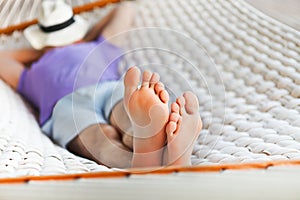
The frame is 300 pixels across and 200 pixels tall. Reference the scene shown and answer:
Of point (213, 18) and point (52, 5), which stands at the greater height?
point (213, 18)

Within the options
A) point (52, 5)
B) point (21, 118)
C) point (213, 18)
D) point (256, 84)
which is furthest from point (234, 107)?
point (52, 5)

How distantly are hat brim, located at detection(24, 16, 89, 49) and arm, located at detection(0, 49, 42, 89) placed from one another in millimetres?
27

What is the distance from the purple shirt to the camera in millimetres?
1133

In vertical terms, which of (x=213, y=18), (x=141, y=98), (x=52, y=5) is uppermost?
(x=213, y=18)

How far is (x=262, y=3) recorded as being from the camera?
1.12 meters

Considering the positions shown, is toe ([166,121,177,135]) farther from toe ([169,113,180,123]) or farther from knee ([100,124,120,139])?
knee ([100,124,120,139])

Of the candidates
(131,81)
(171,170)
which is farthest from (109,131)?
(171,170)

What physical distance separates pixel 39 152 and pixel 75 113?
0.18 meters

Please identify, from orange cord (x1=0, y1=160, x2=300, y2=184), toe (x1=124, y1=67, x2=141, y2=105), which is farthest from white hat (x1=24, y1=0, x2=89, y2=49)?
orange cord (x1=0, y1=160, x2=300, y2=184)

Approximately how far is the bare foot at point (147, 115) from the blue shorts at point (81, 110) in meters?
0.21

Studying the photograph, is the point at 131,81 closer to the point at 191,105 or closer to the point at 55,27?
the point at 191,105

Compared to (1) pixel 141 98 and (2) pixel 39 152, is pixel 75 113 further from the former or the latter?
(1) pixel 141 98

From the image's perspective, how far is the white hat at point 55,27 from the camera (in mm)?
1288

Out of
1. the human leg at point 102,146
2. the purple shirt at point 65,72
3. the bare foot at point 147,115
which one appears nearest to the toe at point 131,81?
the bare foot at point 147,115
